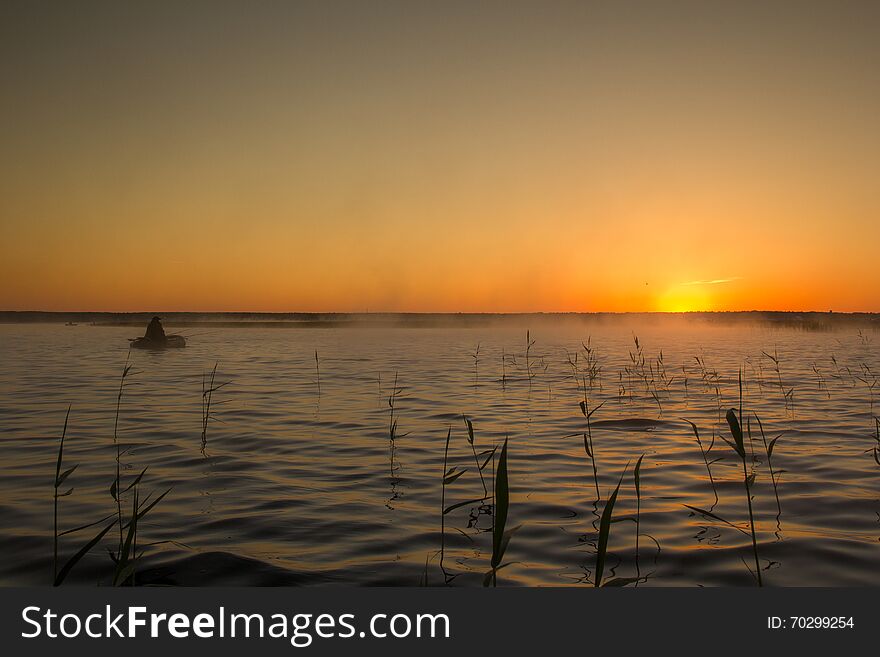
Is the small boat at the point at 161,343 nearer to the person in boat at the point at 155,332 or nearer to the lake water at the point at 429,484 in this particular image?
the person in boat at the point at 155,332

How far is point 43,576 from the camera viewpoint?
489 centimetres

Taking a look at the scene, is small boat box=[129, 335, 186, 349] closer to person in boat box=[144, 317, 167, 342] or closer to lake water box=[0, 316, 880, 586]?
person in boat box=[144, 317, 167, 342]

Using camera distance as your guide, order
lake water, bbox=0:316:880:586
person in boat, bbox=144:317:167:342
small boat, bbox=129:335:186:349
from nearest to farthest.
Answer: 1. lake water, bbox=0:316:880:586
2. person in boat, bbox=144:317:167:342
3. small boat, bbox=129:335:186:349

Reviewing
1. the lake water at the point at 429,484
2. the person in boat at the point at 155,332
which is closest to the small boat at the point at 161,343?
the person in boat at the point at 155,332

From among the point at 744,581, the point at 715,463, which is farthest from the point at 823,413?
the point at 744,581

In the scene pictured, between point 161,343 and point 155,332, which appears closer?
point 155,332

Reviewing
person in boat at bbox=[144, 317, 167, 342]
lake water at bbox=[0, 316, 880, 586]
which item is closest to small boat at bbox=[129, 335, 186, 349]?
person in boat at bbox=[144, 317, 167, 342]

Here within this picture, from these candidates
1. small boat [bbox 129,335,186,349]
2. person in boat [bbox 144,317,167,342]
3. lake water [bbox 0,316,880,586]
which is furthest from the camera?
small boat [bbox 129,335,186,349]

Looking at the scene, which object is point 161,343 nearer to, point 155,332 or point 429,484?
point 155,332

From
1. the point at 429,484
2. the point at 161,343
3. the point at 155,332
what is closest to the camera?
the point at 429,484

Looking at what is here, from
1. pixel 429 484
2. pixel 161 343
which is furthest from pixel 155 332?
pixel 429 484

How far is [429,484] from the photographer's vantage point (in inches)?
302

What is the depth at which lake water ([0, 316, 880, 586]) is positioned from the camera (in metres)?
5.06

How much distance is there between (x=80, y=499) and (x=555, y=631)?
5.43 meters
